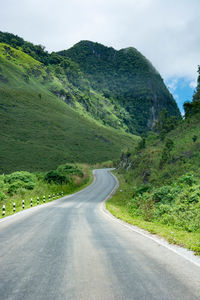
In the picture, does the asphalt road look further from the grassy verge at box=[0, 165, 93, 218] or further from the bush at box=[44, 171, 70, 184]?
the bush at box=[44, 171, 70, 184]

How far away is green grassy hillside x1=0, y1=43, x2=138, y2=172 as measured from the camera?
68062mm

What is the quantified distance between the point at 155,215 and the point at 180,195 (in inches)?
90.2

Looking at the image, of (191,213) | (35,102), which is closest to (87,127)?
(35,102)

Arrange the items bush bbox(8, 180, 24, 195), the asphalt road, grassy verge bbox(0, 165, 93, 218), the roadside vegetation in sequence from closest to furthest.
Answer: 1. the asphalt road
2. the roadside vegetation
3. grassy verge bbox(0, 165, 93, 218)
4. bush bbox(8, 180, 24, 195)

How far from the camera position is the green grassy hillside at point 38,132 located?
6806 centimetres

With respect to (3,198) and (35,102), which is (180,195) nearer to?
(3,198)

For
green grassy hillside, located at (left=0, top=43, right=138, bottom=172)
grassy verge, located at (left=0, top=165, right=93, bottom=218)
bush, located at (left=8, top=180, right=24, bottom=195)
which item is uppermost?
green grassy hillside, located at (left=0, top=43, right=138, bottom=172)

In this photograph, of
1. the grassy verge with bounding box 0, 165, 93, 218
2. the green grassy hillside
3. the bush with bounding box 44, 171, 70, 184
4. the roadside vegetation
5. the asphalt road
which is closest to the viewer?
the asphalt road

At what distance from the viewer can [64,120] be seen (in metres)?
109

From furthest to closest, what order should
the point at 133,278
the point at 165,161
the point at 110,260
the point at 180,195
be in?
the point at 165,161 < the point at 180,195 < the point at 110,260 < the point at 133,278

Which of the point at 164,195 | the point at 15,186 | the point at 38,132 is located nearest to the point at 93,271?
the point at 164,195

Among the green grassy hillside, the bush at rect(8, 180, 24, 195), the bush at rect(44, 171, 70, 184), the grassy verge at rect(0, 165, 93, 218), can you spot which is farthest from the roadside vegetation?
the green grassy hillside

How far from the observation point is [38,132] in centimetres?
8762

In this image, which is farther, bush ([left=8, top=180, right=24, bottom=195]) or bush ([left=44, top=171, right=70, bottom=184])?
bush ([left=44, top=171, right=70, bottom=184])
